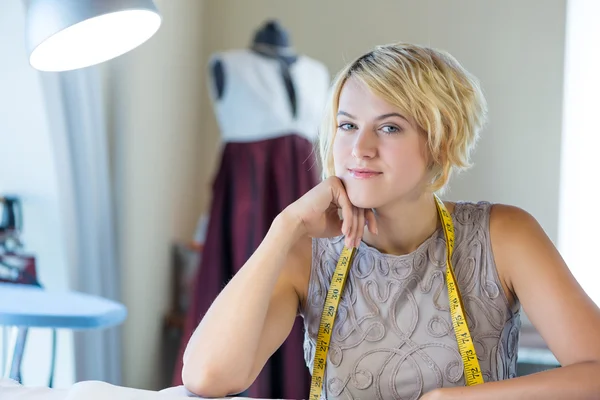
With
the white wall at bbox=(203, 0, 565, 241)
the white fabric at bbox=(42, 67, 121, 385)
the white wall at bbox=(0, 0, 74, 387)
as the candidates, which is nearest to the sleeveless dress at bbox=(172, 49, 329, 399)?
the white fabric at bbox=(42, 67, 121, 385)

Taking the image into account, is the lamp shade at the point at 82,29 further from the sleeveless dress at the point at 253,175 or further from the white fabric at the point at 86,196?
the sleeveless dress at the point at 253,175

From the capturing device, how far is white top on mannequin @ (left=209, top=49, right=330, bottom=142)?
3150 millimetres

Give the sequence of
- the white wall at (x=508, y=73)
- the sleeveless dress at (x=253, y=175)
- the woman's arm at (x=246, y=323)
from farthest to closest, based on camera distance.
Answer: the white wall at (x=508, y=73) < the sleeveless dress at (x=253, y=175) < the woman's arm at (x=246, y=323)

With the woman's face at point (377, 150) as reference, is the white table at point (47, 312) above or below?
below

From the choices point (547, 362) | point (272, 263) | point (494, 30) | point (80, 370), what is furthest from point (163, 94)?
point (272, 263)

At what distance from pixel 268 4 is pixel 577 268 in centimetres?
242

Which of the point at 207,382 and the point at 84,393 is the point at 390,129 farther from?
the point at 84,393

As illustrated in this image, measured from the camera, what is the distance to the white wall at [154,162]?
10.4ft

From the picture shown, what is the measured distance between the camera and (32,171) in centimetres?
265

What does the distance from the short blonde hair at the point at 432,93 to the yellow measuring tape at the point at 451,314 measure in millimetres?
124

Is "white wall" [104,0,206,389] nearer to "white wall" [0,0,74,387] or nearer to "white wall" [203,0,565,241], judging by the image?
"white wall" [0,0,74,387]

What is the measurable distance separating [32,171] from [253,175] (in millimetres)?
897

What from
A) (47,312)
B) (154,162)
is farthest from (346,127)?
(154,162)

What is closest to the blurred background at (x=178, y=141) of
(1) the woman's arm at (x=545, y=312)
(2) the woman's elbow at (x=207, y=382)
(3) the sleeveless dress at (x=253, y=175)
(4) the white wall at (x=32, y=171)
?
(4) the white wall at (x=32, y=171)
